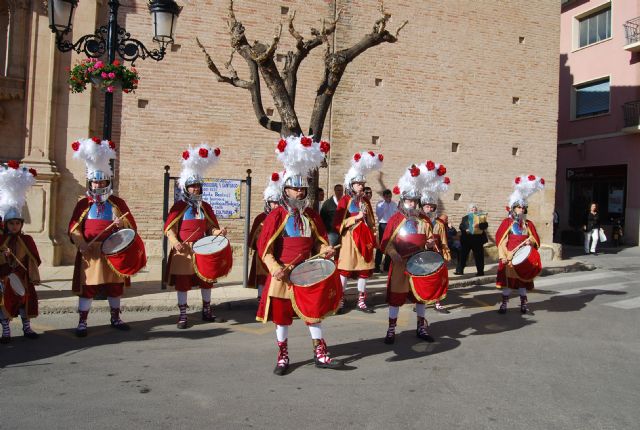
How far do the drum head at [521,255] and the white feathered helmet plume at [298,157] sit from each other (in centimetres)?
394

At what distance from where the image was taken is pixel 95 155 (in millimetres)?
6840

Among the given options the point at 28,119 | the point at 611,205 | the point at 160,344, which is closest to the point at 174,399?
the point at 160,344

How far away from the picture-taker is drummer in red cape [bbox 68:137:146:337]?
22.0 ft

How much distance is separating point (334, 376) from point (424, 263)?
1822 mm

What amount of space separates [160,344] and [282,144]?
2952 mm

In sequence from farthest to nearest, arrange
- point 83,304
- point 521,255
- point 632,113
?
point 632,113 → point 521,255 → point 83,304

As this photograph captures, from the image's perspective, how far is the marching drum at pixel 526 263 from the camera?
7914 millimetres

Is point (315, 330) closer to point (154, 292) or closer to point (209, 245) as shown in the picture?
point (209, 245)

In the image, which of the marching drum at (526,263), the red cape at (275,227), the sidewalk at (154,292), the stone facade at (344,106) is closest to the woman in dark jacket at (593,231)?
the stone facade at (344,106)

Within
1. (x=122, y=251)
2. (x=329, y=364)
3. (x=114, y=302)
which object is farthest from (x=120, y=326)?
(x=329, y=364)

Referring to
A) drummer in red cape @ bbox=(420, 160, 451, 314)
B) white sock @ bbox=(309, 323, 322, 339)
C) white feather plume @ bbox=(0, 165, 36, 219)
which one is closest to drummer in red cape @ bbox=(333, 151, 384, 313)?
drummer in red cape @ bbox=(420, 160, 451, 314)

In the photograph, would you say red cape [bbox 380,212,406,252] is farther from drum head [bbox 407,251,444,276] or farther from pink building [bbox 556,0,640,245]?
pink building [bbox 556,0,640,245]

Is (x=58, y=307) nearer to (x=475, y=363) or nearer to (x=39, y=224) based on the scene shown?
(x=39, y=224)

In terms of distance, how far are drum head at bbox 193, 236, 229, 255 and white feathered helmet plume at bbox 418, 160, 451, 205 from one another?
8.99ft
